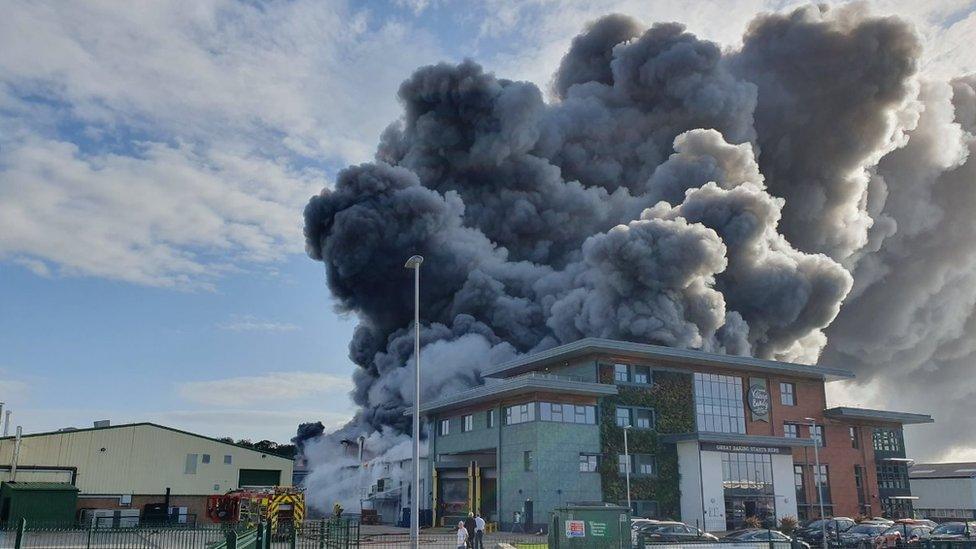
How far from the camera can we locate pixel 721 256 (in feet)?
223

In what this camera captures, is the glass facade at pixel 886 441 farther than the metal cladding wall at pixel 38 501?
Yes

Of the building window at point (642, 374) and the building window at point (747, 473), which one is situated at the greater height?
the building window at point (642, 374)

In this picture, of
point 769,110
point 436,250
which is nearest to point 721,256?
point 436,250

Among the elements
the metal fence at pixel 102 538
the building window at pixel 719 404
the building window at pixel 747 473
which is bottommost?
the metal fence at pixel 102 538

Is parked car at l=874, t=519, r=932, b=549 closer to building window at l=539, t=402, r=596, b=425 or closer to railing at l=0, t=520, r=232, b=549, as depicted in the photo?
building window at l=539, t=402, r=596, b=425

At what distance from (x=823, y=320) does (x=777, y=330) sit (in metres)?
4.10

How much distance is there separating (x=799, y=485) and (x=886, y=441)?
17.0 metres

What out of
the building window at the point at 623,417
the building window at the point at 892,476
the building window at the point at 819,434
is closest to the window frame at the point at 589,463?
the building window at the point at 623,417

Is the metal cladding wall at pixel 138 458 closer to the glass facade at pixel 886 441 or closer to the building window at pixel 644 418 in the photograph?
the building window at pixel 644 418

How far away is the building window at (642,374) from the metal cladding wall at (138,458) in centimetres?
2443

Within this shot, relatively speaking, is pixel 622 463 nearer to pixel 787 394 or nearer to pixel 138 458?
pixel 787 394

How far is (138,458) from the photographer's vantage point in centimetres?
4816

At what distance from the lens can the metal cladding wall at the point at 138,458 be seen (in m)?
45.7

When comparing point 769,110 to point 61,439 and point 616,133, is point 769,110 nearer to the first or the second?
point 616,133
